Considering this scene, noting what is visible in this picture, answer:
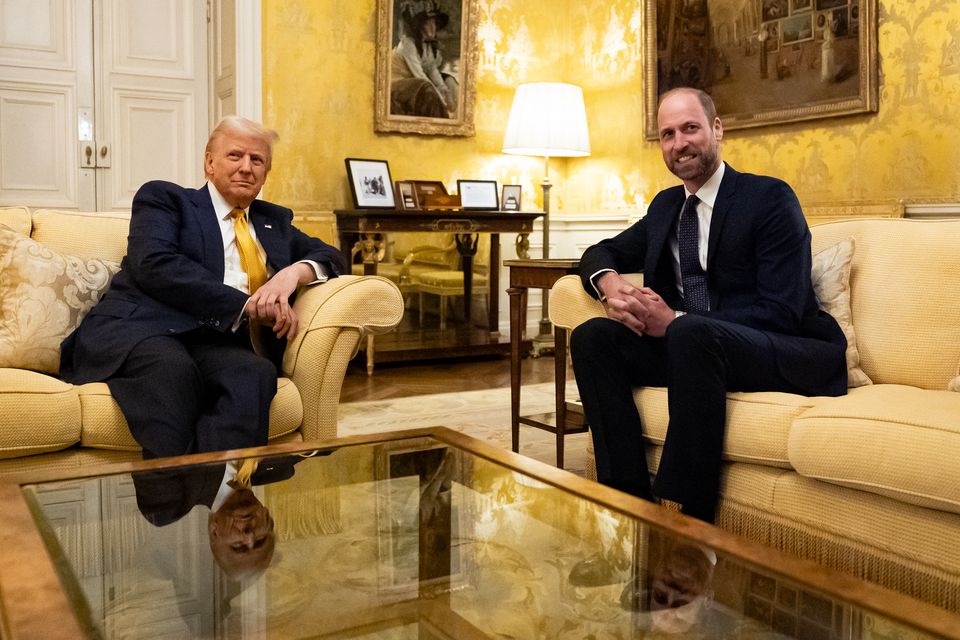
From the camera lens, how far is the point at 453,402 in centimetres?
471

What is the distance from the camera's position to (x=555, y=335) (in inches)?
134

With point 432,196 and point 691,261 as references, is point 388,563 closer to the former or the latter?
point 691,261

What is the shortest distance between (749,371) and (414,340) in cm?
375

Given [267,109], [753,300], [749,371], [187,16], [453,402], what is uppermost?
[187,16]

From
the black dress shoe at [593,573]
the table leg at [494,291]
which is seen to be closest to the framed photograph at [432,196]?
the table leg at [494,291]

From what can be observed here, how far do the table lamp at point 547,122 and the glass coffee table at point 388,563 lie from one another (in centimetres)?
Result: 439

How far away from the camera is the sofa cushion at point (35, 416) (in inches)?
91.7

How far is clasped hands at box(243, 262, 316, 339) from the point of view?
274cm

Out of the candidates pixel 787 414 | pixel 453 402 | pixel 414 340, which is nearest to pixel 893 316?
pixel 787 414

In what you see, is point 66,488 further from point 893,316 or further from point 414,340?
point 414,340

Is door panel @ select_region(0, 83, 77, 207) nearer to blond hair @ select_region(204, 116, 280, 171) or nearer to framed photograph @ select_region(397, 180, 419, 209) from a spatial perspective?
framed photograph @ select_region(397, 180, 419, 209)

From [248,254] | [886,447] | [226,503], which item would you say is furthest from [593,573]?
[248,254]

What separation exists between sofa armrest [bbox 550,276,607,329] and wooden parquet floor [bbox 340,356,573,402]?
201cm

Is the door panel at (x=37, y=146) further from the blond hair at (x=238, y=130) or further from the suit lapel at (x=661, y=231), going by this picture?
the suit lapel at (x=661, y=231)
